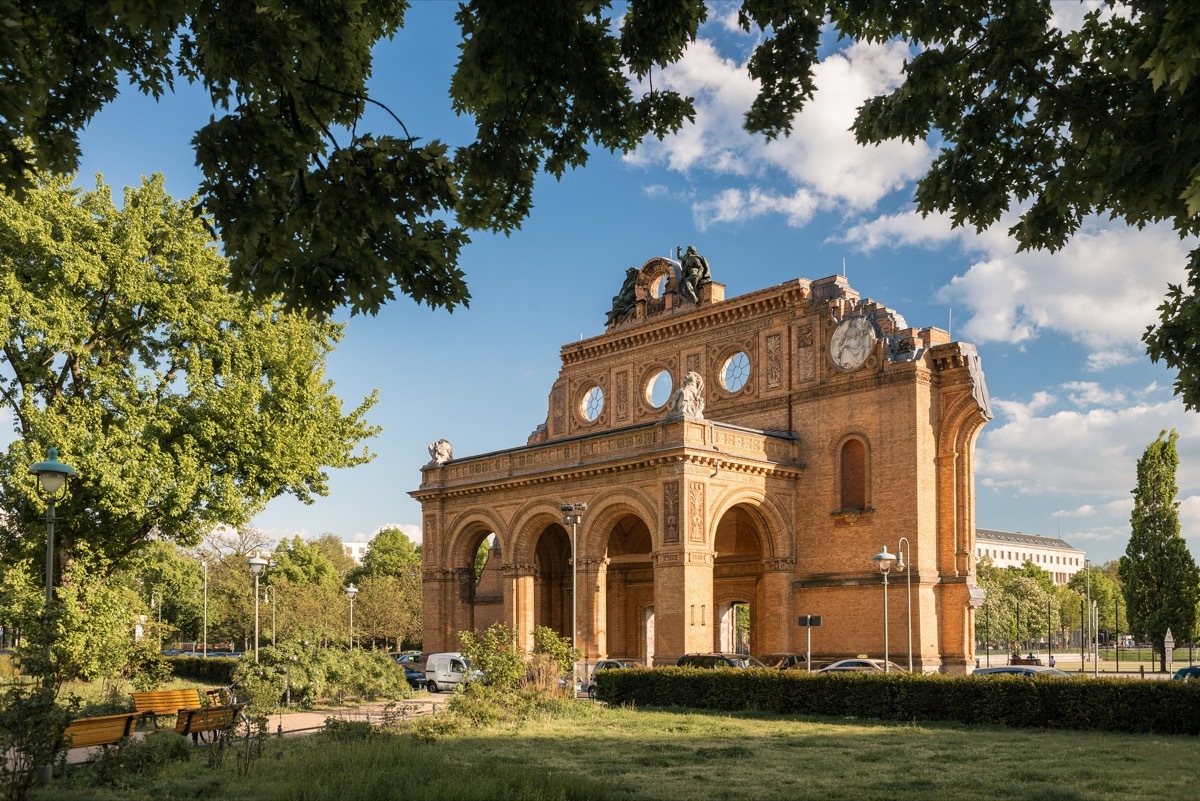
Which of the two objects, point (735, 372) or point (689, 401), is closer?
point (689, 401)

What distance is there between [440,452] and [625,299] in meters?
9.65

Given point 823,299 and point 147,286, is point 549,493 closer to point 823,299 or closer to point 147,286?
point 823,299

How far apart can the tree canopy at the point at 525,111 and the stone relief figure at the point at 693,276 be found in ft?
92.4

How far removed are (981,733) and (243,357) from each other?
20.2 metres

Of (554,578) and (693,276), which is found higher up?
(693,276)

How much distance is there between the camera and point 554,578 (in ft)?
136

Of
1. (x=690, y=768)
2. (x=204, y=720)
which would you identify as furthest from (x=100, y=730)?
(x=690, y=768)

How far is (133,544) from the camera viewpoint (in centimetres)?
2850

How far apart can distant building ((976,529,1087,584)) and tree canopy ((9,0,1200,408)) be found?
130327 millimetres

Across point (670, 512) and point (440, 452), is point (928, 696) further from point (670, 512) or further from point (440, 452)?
point (440, 452)

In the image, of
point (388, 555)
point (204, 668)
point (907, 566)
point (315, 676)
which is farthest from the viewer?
point (388, 555)

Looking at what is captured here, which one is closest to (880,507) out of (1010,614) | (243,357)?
(243,357)

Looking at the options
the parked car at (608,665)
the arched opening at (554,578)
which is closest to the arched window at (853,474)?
the parked car at (608,665)

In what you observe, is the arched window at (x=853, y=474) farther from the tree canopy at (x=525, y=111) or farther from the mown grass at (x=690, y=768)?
Answer: the tree canopy at (x=525, y=111)
